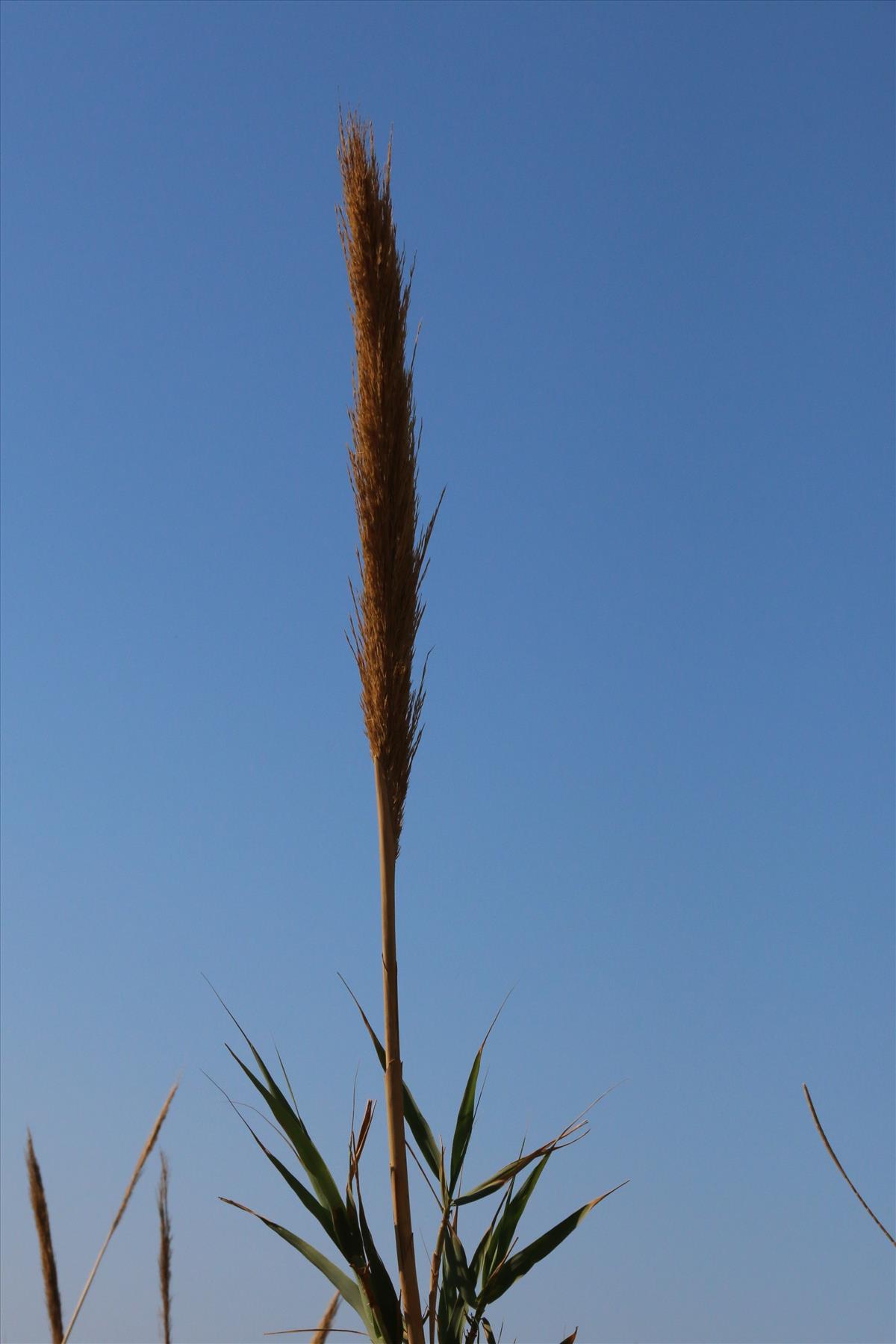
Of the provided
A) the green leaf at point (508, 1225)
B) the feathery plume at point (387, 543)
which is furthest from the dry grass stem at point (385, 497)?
the green leaf at point (508, 1225)

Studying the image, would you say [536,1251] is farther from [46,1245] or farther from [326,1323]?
[46,1245]

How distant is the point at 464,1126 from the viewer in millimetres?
2465

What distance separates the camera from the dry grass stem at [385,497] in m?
2.42

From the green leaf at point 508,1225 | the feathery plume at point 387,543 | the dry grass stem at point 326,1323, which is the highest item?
the feathery plume at point 387,543

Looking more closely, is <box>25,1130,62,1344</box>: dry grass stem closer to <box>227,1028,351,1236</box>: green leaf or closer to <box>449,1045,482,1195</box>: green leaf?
<box>227,1028,351,1236</box>: green leaf

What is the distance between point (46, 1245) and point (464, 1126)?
0.76 metres

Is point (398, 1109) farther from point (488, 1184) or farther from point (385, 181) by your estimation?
point (385, 181)

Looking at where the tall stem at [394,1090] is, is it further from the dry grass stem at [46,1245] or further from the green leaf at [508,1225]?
the dry grass stem at [46,1245]

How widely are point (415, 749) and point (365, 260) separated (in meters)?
0.96

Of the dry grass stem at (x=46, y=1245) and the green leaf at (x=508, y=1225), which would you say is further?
the green leaf at (x=508, y=1225)

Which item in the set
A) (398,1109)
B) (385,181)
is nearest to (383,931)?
(398,1109)

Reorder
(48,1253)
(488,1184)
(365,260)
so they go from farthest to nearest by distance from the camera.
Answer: (365,260)
(488,1184)
(48,1253)

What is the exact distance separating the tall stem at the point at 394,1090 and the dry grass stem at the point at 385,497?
3 centimetres

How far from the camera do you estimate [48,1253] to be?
2203 millimetres
